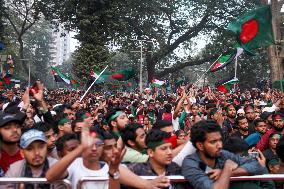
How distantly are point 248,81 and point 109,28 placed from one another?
72.5 ft

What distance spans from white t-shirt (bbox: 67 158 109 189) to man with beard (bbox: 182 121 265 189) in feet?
2.28

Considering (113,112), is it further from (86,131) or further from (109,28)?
(109,28)

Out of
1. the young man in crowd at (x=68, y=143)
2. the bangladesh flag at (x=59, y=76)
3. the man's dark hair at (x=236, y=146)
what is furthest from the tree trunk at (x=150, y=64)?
the man's dark hair at (x=236, y=146)

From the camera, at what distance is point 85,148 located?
3012mm

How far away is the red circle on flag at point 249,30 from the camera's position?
808 cm

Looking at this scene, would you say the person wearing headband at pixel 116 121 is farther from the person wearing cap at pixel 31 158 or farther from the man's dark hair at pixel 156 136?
the person wearing cap at pixel 31 158

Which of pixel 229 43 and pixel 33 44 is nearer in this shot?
pixel 229 43

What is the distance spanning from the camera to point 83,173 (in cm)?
355

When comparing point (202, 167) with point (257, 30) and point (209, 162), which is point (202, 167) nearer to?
point (209, 162)

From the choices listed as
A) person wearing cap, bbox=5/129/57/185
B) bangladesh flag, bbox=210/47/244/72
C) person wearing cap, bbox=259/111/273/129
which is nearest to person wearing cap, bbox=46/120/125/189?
person wearing cap, bbox=5/129/57/185

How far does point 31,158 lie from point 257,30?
5800mm

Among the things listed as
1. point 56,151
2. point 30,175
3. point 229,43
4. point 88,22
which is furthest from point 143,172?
point 229,43

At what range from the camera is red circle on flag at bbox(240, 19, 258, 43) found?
808cm

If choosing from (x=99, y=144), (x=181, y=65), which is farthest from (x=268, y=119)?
(x=181, y=65)
